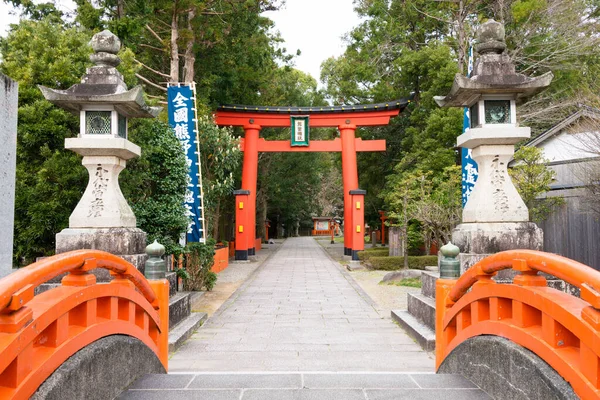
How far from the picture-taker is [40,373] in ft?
6.94

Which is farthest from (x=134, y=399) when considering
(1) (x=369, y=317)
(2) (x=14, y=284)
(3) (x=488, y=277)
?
(1) (x=369, y=317)

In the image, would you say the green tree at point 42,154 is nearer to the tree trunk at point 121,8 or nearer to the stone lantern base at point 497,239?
the tree trunk at point 121,8

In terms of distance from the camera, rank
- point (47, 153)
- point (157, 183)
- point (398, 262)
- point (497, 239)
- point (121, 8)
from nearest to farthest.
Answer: point (497, 239)
point (47, 153)
point (157, 183)
point (121, 8)
point (398, 262)

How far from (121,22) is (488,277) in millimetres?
10596

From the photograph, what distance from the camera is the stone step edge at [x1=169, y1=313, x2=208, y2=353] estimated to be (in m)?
5.47

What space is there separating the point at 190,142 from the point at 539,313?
7319mm

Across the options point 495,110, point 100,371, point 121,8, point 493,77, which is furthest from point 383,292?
point 121,8

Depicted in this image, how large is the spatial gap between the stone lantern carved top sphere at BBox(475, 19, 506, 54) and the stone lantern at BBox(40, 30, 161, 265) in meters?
4.12

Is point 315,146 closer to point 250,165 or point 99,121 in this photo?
point 250,165

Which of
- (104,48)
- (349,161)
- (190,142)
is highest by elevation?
(349,161)

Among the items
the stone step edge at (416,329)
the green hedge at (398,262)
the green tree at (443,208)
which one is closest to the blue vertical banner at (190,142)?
the stone step edge at (416,329)

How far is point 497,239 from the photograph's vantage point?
5.04 m

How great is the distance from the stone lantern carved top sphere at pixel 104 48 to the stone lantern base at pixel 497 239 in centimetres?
476

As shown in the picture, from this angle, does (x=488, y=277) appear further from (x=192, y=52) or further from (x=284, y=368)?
(x=192, y=52)
